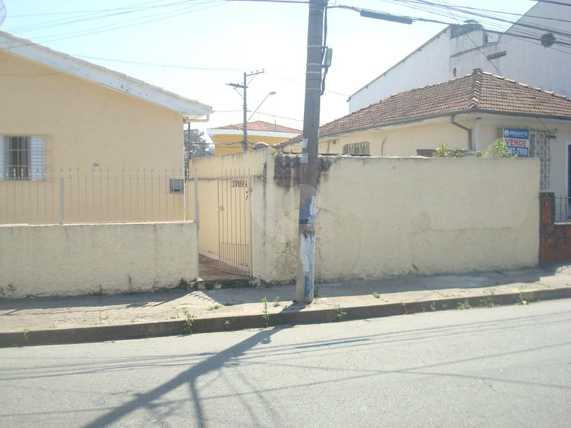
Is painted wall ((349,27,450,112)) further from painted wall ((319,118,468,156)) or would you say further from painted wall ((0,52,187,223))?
painted wall ((0,52,187,223))

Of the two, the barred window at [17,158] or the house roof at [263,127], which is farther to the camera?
the house roof at [263,127]

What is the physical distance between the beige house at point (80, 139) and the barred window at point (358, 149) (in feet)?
22.2

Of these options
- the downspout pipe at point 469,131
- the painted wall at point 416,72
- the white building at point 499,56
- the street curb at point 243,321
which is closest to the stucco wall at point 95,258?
the street curb at point 243,321

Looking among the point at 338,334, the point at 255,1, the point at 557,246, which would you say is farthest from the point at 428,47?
the point at 338,334

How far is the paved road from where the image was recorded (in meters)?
4.36

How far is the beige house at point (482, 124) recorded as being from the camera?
13.8 meters

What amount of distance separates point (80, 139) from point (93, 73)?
1.33m

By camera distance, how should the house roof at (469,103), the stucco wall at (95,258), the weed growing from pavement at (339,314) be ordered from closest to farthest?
the weed growing from pavement at (339,314) → the stucco wall at (95,258) → the house roof at (469,103)

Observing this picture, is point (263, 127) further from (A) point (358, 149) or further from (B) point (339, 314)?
(B) point (339, 314)

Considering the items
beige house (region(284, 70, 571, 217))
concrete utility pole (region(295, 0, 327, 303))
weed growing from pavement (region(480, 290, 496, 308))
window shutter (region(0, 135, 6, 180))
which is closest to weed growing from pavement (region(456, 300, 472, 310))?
weed growing from pavement (region(480, 290, 496, 308))

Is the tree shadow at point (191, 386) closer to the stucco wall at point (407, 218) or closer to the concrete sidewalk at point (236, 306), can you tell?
the concrete sidewalk at point (236, 306)

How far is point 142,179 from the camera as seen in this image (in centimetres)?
1196

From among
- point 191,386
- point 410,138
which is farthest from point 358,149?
point 191,386

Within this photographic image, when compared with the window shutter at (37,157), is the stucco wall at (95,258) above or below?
below
